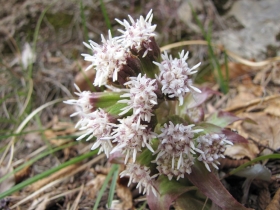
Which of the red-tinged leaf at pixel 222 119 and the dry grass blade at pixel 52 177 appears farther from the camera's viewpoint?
the dry grass blade at pixel 52 177

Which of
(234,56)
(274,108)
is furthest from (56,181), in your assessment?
(234,56)

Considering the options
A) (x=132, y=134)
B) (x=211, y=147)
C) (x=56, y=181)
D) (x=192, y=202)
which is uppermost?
(x=132, y=134)

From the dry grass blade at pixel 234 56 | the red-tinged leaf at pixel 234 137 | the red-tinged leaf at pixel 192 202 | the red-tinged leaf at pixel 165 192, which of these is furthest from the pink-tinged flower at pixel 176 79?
the dry grass blade at pixel 234 56

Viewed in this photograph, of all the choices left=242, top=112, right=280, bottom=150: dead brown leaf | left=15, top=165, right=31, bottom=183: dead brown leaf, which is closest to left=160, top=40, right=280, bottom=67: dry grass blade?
left=242, top=112, right=280, bottom=150: dead brown leaf

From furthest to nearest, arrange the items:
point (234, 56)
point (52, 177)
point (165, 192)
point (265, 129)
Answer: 1. point (234, 56)
2. point (52, 177)
3. point (265, 129)
4. point (165, 192)

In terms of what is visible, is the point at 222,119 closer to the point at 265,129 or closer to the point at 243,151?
the point at 243,151

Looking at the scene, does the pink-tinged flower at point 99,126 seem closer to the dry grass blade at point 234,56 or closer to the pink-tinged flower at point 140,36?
the pink-tinged flower at point 140,36

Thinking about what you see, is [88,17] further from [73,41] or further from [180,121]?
[180,121]
